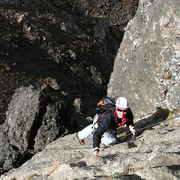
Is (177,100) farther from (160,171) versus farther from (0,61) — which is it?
(0,61)

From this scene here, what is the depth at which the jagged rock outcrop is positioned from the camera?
13.1 metres

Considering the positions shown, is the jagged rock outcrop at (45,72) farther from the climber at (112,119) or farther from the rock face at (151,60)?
Answer: the climber at (112,119)

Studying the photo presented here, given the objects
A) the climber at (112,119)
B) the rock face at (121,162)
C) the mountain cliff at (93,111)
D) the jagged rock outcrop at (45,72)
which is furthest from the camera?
the jagged rock outcrop at (45,72)

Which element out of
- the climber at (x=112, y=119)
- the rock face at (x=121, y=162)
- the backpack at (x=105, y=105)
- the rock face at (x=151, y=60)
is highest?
the rock face at (x=151, y=60)

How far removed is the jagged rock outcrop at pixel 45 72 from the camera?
13.1 metres

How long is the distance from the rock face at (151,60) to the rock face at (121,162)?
Answer: 8.72 ft

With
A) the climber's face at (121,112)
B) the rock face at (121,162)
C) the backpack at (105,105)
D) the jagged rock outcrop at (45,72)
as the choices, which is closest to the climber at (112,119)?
the climber's face at (121,112)

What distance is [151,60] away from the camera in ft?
41.3

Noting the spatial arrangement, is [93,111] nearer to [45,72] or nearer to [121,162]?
[45,72]

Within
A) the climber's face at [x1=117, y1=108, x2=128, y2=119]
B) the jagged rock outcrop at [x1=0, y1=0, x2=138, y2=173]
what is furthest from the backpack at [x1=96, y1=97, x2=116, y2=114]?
the jagged rock outcrop at [x1=0, y1=0, x2=138, y2=173]

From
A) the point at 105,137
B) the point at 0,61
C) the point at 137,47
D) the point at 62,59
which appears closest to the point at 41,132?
the point at 105,137

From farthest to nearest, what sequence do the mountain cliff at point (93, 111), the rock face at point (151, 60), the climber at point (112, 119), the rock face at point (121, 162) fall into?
the rock face at point (151, 60)
the climber at point (112, 119)
the mountain cliff at point (93, 111)
the rock face at point (121, 162)

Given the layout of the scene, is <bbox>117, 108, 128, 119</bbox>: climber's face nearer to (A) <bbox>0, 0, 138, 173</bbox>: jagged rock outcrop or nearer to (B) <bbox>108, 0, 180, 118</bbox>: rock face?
(B) <bbox>108, 0, 180, 118</bbox>: rock face

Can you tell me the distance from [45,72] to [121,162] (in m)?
30.6
